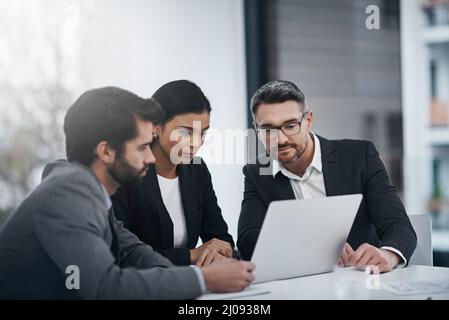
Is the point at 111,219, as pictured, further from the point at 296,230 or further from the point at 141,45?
the point at 141,45

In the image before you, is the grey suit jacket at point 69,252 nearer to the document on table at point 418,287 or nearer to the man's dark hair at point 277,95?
the document on table at point 418,287

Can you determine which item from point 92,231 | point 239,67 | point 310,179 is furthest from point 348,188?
point 239,67

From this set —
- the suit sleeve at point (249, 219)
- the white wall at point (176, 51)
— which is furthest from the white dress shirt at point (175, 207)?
the white wall at point (176, 51)

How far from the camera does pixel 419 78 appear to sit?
3.91 m

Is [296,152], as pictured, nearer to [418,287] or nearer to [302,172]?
[302,172]

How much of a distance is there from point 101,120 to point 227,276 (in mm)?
515

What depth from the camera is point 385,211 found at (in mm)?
2322

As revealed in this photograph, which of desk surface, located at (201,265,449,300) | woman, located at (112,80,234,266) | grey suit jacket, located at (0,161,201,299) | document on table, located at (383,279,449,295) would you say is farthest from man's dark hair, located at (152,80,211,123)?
document on table, located at (383,279,449,295)

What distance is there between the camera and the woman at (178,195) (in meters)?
2.25

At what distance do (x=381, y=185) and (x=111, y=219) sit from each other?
1.10 metres

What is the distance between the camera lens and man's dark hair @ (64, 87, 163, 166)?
1.73 m

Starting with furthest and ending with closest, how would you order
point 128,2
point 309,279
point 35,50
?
point 128,2 → point 35,50 → point 309,279

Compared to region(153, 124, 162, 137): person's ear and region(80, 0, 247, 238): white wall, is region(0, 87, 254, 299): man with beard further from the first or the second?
region(80, 0, 247, 238): white wall

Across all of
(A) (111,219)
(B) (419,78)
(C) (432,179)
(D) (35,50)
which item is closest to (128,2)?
(D) (35,50)
